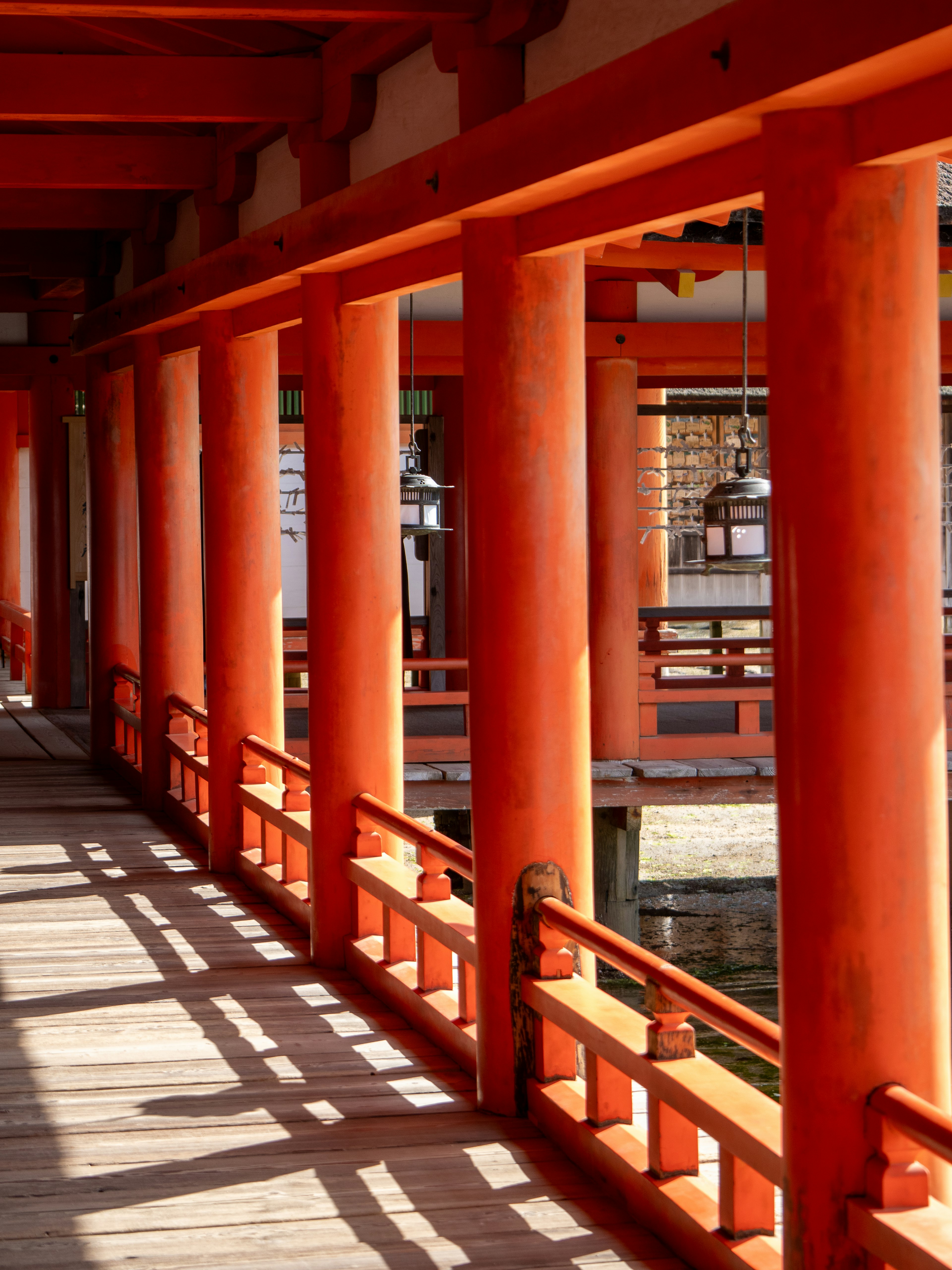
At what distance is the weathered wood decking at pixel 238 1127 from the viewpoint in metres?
3.30

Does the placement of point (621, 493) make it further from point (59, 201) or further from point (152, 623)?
point (59, 201)

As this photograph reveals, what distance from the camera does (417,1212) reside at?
345 centimetres

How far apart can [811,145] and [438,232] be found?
6.06 ft

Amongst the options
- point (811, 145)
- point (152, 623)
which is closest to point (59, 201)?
point (152, 623)

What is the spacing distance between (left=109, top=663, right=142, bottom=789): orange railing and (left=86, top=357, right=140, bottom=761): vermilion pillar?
0.21 feet

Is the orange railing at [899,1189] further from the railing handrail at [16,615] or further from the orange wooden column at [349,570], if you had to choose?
the railing handrail at [16,615]

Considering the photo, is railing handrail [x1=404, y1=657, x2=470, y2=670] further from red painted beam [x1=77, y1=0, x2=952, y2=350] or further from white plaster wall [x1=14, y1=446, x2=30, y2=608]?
white plaster wall [x1=14, y1=446, x2=30, y2=608]

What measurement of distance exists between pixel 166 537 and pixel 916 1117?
20.5ft

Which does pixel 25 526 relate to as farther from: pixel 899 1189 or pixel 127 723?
pixel 899 1189

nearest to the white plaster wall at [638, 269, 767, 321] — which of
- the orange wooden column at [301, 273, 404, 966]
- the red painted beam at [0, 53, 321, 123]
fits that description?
the orange wooden column at [301, 273, 404, 966]

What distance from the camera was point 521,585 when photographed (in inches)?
A: 158

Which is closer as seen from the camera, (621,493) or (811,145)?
(811,145)

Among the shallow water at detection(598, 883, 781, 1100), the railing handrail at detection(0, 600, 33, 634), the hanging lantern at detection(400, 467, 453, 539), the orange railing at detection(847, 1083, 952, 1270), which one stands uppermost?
the hanging lantern at detection(400, 467, 453, 539)

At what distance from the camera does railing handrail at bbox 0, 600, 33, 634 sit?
555 inches
